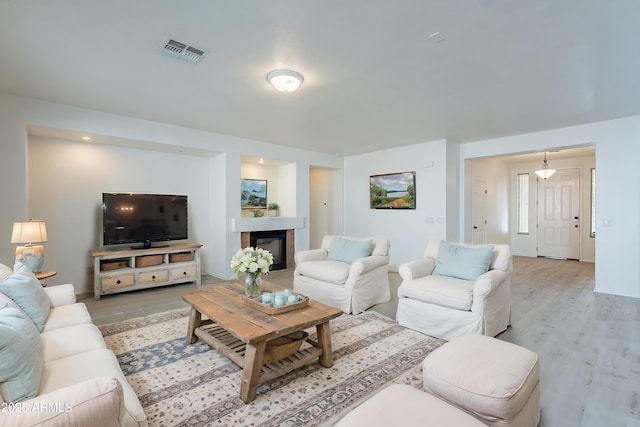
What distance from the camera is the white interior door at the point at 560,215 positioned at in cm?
727

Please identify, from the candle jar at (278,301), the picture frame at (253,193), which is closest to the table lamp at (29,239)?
the candle jar at (278,301)

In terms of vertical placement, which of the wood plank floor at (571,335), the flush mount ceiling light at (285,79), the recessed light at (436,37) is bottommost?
the wood plank floor at (571,335)

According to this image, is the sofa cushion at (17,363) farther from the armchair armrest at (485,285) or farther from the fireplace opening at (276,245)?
the fireplace opening at (276,245)

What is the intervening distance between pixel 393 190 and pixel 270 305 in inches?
175

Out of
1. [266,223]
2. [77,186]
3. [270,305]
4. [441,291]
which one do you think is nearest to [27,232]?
[77,186]

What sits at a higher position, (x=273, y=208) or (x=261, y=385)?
(x=273, y=208)

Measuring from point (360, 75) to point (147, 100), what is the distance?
8.11 feet

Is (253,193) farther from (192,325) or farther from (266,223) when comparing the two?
(192,325)

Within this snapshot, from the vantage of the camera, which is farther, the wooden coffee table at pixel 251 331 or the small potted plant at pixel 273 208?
the small potted plant at pixel 273 208

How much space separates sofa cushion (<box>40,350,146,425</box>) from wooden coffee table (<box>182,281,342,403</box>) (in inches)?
24.6

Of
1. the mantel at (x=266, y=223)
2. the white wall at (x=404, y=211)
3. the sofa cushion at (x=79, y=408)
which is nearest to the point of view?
the sofa cushion at (x=79, y=408)

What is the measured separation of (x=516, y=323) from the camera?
3.28m

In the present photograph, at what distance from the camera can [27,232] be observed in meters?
→ 3.08

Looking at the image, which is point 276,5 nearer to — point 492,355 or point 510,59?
point 510,59
